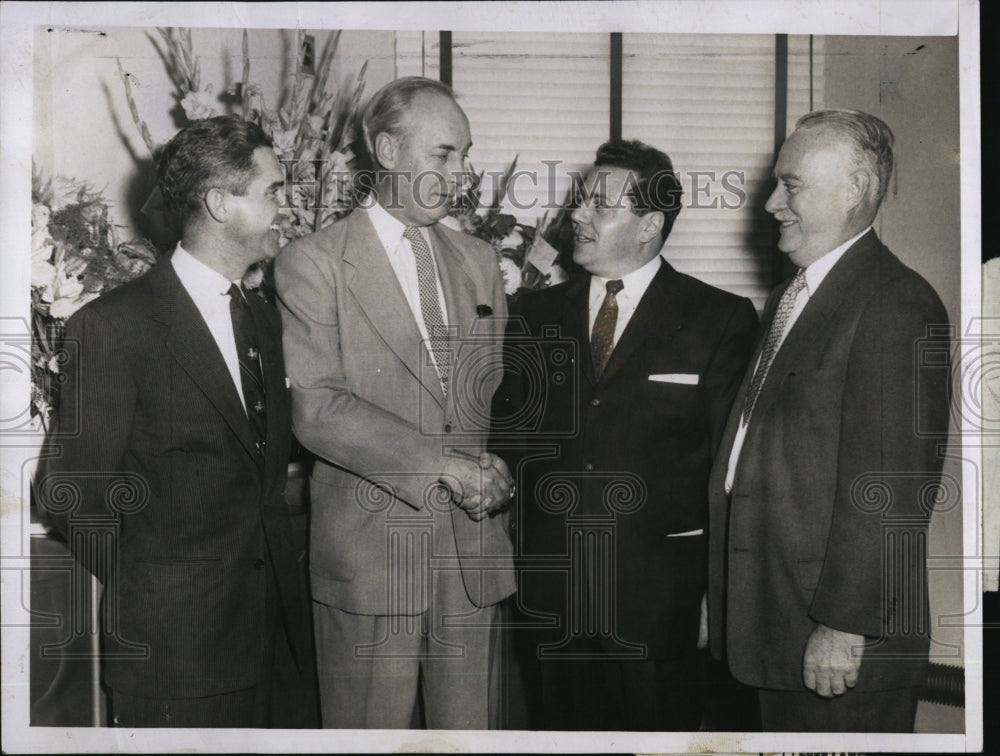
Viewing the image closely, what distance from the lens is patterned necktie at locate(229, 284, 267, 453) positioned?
8.41 feet

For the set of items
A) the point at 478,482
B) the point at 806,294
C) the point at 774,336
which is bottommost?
the point at 478,482

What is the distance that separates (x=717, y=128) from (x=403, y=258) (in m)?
0.88

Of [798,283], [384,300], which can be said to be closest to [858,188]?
[798,283]

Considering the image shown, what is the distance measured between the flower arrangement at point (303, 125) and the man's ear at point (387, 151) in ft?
0.26

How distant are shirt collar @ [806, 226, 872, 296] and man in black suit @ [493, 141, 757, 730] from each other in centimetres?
17

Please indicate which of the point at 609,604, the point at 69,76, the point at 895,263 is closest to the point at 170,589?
the point at 609,604

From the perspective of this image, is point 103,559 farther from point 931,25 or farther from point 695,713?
point 931,25

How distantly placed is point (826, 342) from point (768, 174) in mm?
465

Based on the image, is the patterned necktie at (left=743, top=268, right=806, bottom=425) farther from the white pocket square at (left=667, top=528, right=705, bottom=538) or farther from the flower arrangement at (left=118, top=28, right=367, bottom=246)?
the flower arrangement at (left=118, top=28, right=367, bottom=246)

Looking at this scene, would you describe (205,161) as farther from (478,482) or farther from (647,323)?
(647,323)

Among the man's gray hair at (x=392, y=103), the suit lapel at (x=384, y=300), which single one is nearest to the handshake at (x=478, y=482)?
the suit lapel at (x=384, y=300)

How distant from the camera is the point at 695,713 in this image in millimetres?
2682

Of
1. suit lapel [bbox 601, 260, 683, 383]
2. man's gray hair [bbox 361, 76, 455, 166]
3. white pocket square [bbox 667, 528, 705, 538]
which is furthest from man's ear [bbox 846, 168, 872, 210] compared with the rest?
man's gray hair [bbox 361, 76, 455, 166]

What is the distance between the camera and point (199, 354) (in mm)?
2551
